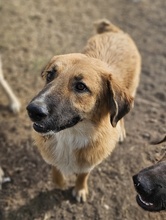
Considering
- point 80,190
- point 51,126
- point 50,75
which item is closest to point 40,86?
point 80,190

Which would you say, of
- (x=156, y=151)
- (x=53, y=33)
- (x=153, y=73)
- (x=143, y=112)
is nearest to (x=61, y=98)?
(x=156, y=151)

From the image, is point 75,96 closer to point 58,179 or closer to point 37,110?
point 37,110

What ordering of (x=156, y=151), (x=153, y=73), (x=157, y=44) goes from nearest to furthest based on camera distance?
(x=156, y=151) → (x=153, y=73) → (x=157, y=44)

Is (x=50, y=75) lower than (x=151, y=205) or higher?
higher

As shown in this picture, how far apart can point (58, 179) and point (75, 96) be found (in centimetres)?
135

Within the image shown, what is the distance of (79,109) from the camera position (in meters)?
3.11

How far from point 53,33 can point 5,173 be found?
9.82 ft

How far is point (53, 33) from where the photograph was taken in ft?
20.8

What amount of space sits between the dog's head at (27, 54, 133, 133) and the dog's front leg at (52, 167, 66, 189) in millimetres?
927

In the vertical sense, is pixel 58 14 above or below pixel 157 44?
above

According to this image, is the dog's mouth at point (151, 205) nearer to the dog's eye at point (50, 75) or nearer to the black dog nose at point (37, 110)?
the black dog nose at point (37, 110)

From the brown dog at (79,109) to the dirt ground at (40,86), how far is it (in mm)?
Answer: 351

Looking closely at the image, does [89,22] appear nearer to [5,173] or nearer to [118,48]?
[118,48]

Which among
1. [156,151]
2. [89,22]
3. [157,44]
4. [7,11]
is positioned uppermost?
[7,11]
